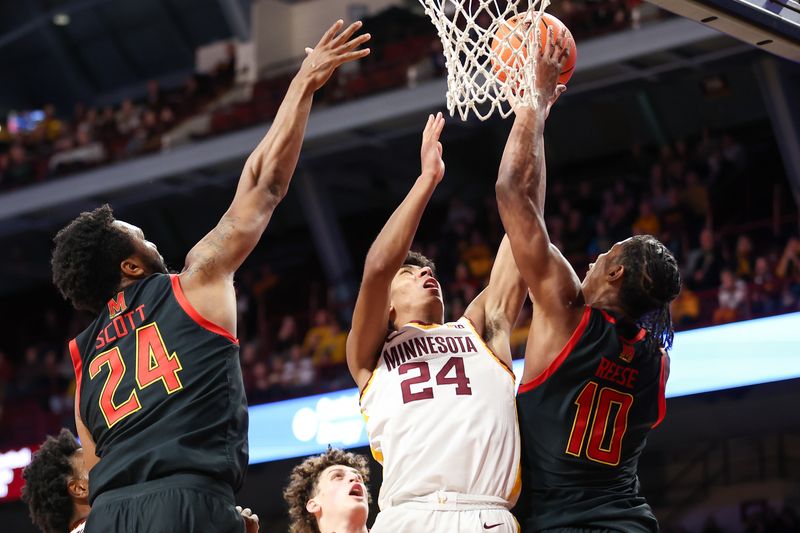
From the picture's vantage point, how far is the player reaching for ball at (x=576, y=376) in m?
3.59

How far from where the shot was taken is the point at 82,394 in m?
3.46

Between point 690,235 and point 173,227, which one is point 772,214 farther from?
point 173,227

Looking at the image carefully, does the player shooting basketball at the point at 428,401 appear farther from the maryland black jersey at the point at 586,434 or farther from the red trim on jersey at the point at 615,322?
the red trim on jersey at the point at 615,322

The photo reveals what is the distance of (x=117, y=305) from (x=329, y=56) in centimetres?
110

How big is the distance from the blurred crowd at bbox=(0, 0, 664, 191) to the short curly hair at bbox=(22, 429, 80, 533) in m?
9.46

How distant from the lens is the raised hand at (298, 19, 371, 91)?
3.67 m

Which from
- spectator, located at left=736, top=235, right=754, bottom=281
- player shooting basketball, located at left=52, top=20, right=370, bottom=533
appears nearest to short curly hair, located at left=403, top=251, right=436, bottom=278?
player shooting basketball, located at left=52, top=20, right=370, bottom=533

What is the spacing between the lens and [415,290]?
4.04 m

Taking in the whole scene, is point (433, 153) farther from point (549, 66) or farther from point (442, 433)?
point (442, 433)

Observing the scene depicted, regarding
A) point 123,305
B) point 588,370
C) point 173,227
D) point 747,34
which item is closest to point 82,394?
point 123,305

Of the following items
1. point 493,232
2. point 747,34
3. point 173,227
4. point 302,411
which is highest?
point 173,227

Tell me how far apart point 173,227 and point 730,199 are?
33.5 ft

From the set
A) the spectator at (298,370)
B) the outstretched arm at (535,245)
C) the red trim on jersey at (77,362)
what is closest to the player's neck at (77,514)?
the red trim on jersey at (77,362)

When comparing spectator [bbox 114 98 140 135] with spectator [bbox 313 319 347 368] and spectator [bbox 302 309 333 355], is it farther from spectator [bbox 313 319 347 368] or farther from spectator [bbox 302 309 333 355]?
spectator [bbox 313 319 347 368]
